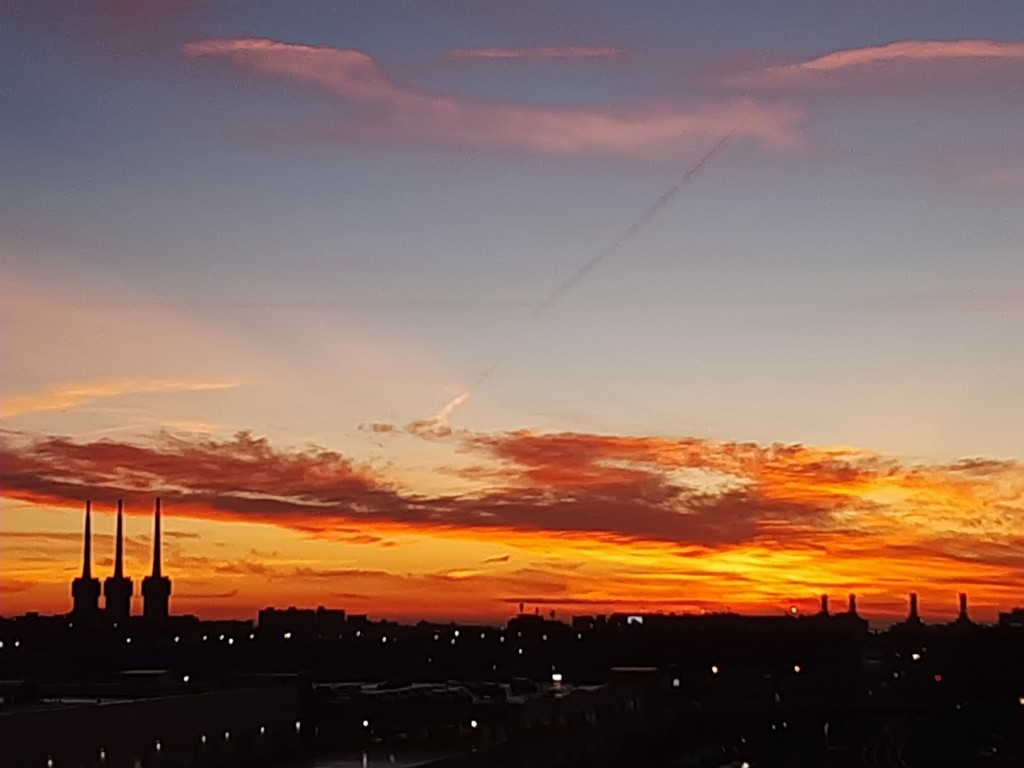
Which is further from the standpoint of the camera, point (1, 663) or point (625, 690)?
point (1, 663)

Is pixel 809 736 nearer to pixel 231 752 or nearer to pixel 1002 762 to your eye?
pixel 1002 762

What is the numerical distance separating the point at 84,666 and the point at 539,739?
79179 mm

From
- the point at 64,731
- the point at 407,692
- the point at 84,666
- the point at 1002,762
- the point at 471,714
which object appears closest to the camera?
the point at 64,731

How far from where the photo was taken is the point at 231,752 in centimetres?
8800

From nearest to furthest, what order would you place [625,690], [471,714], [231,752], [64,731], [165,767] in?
[64,731] < [165,767] < [231,752] < [471,714] < [625,690]

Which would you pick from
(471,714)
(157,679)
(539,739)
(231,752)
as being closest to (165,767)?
(231,752)

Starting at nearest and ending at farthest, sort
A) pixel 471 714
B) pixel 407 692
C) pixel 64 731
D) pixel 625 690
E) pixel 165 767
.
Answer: pixel 64 731 → pixel 165 767 → pixel 471 714 → pixel 407 692 → pixel 625 690

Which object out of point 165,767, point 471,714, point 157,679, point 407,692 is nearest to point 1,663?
point 157,679

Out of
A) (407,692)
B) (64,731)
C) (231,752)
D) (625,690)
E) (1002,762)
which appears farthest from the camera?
(625,690)

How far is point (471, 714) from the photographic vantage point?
4210 inches

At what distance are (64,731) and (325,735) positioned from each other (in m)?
33.9

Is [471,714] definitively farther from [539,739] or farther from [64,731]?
[64,731]

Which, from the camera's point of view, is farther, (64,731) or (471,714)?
(471,714)

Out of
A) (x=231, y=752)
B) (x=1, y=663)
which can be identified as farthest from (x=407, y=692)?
(x=1, y=663)
